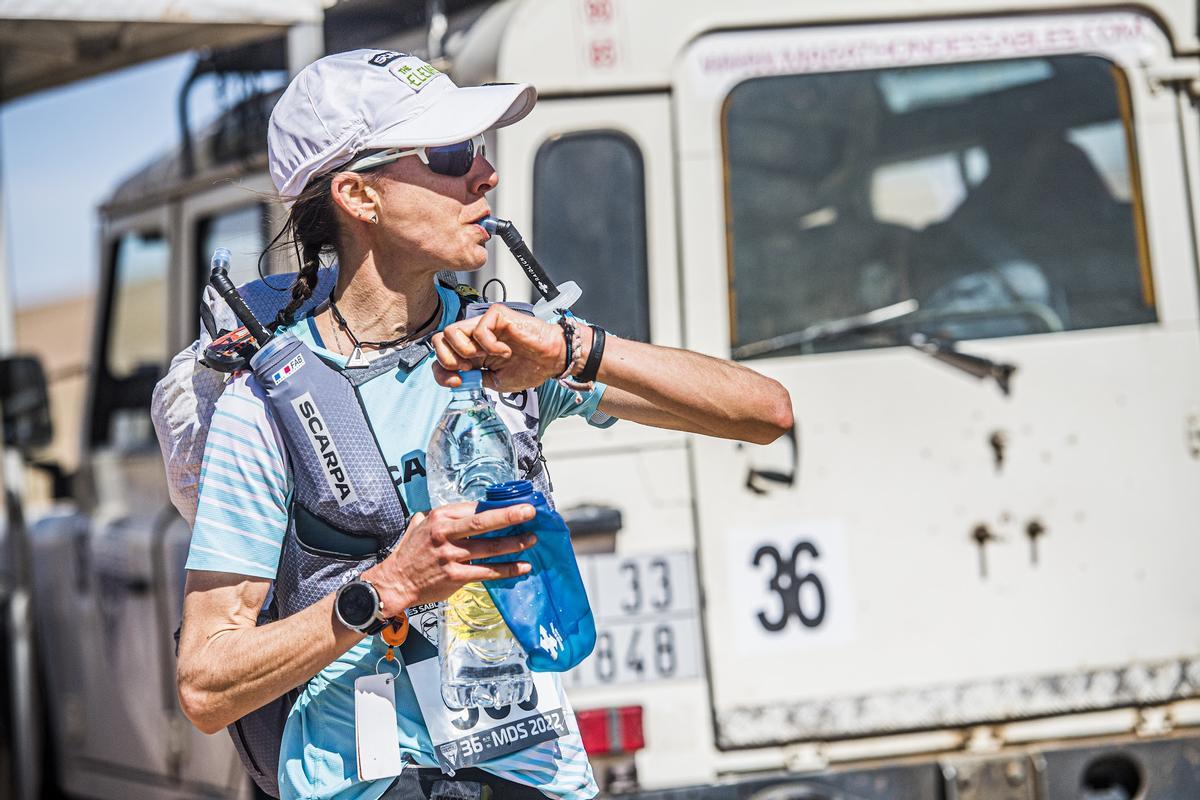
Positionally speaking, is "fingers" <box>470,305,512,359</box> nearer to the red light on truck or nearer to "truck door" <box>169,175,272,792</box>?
the red light on truck

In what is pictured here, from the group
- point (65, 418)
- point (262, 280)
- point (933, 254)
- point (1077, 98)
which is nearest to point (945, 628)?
point (933, 254)

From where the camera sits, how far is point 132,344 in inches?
248

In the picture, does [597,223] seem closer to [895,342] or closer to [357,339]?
[895,342]

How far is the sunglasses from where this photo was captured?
2.26 m

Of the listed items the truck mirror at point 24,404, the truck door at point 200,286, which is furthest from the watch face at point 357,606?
the truck mirror at point 24,404

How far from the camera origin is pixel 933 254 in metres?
4.27

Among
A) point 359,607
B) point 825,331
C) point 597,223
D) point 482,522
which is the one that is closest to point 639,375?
point 482,522

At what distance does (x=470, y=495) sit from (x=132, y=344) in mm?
4479

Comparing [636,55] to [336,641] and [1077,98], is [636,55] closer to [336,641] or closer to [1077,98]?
[1077,98]

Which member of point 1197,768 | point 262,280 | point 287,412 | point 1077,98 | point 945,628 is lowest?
point 1197,768

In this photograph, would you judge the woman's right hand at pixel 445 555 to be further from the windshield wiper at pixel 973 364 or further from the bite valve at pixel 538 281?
the windshield wiper at pixel 973 364

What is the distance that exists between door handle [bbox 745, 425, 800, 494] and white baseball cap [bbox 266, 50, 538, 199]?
6.34 feet

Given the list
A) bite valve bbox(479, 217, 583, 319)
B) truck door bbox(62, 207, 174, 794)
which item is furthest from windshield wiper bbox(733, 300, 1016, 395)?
truck door bbox(62, 207, 174, 794)

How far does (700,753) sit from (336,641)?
213 centimetres
